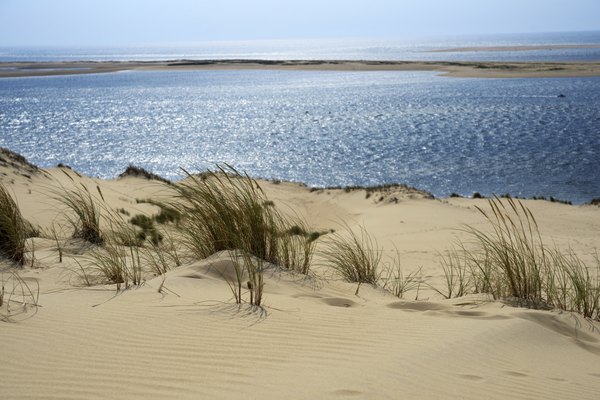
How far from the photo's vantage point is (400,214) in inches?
655

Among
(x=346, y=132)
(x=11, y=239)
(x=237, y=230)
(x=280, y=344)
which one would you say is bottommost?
(x=280, y=344)

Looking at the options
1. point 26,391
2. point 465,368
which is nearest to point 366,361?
point 465,368

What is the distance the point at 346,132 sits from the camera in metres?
32.9

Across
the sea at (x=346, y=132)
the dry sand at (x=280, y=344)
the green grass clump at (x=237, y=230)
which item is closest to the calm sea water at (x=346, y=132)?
the sea at (x=346, y=132)

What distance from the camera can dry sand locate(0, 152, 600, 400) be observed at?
3.40m

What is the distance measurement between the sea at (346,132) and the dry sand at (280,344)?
260 inches

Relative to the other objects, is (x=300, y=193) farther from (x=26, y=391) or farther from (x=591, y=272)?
(x=26, y=391)

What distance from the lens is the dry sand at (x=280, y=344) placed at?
340 cm

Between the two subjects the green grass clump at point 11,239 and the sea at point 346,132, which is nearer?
the green grass clump at point 11,239

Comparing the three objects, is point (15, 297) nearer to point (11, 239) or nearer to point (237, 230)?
point (11, 239)

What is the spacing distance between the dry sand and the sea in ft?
21.6

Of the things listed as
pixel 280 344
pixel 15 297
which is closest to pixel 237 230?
pixel 15 297

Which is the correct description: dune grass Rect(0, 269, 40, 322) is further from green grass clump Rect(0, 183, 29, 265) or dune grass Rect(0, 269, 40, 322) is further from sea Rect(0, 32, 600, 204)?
sea Rect(0, 32, 600, 204)

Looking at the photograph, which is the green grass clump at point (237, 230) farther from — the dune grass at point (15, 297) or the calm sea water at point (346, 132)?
the calm sea water at point (346, 132)
